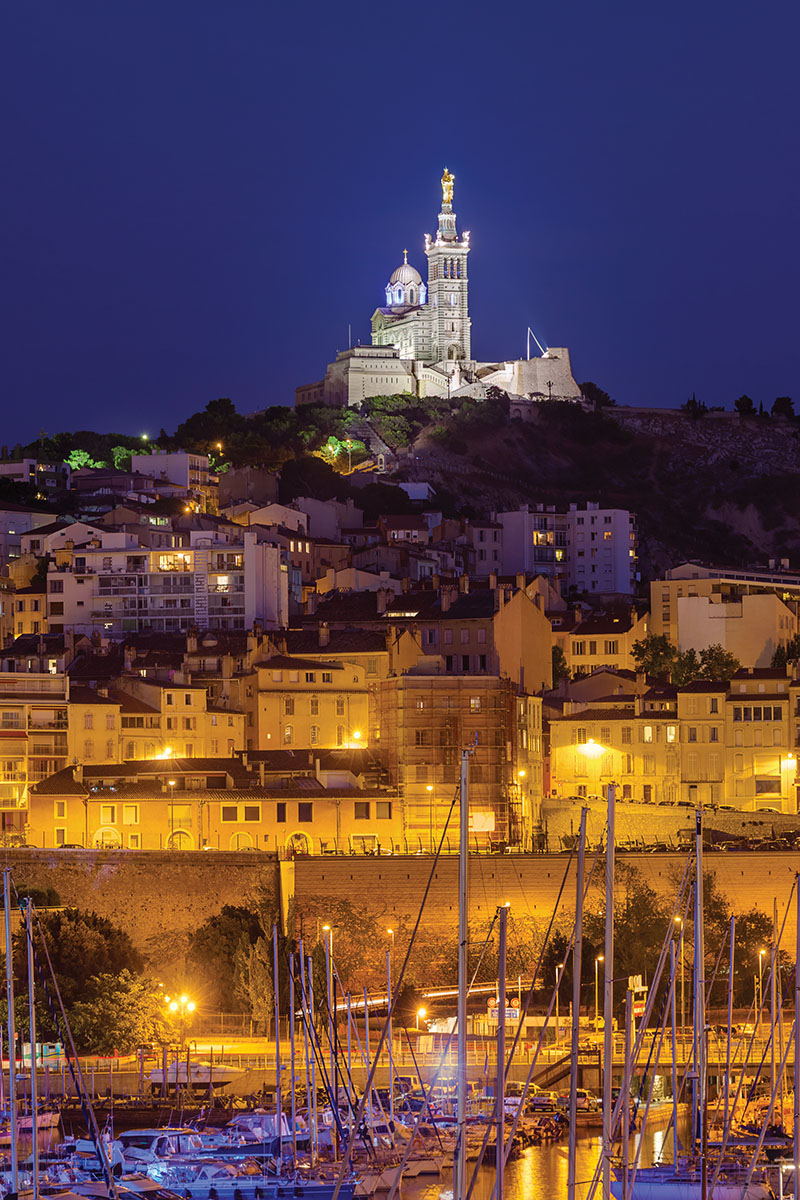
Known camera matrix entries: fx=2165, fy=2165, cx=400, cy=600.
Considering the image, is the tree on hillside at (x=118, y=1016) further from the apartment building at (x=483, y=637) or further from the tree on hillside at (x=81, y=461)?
the tree on hillside at (x=81, y=461)

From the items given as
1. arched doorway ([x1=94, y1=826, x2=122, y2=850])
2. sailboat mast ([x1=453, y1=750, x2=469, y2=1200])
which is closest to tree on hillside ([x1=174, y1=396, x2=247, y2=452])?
arched doorway ([x1=94, y1=826, x2=122, y2=850])

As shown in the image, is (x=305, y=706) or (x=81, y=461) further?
(x=81, y=461)

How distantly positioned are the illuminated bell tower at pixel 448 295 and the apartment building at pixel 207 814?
83861mm

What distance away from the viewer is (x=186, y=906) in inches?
1999

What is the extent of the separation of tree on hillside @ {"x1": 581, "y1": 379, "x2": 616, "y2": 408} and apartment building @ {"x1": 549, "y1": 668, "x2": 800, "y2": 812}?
82925 mm

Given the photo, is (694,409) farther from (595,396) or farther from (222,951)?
(222,951)

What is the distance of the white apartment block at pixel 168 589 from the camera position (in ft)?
254

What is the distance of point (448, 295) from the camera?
14038 cm

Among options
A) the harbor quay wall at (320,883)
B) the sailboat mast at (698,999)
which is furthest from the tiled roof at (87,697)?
the sailboat mast at (698,999)

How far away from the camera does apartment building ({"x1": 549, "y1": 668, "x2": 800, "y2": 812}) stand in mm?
62156

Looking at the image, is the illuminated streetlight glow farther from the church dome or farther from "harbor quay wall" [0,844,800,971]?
the church dome

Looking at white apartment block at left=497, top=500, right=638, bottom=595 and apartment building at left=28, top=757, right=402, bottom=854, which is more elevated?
white apartment block at left=497, top=500, right=638, bottom=595

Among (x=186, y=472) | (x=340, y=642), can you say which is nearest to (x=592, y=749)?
(x=340, y=642)

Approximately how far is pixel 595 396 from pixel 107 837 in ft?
318
